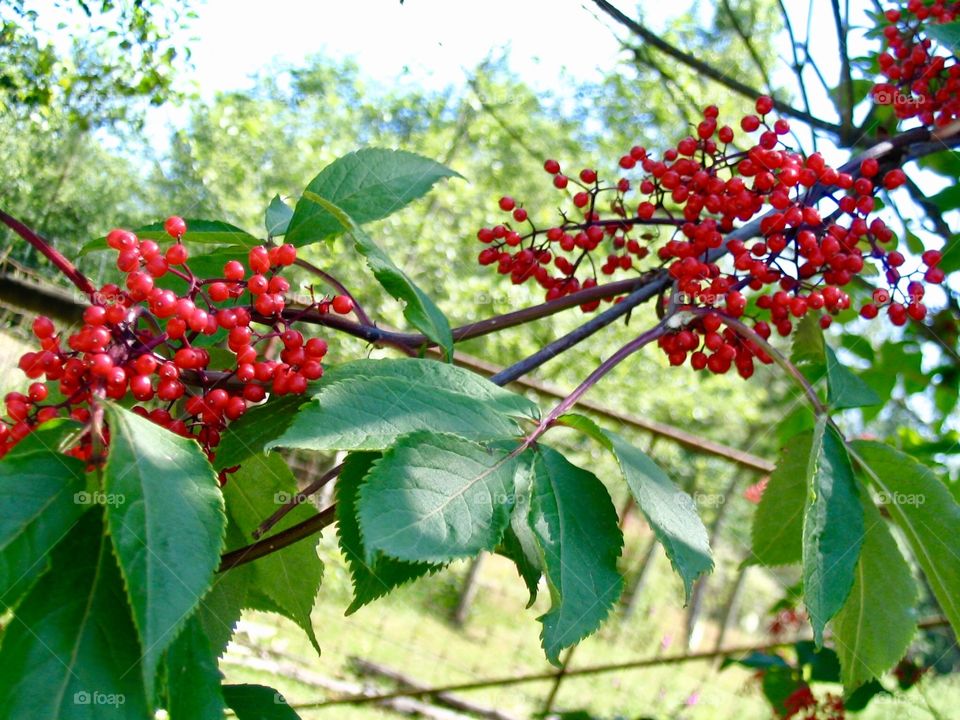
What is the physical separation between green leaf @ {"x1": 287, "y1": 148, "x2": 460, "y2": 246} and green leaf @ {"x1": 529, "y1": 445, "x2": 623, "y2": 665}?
0.24m

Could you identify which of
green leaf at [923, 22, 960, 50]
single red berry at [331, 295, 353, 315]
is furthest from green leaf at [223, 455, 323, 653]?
green leaf at [923, 22, 960, 50]

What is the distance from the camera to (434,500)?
0.45 meters

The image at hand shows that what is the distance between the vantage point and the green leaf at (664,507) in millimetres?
485

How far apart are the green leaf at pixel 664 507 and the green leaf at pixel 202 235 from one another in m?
0.27

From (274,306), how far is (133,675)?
0.23 metres

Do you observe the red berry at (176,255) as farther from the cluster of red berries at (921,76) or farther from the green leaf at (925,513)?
the cluster of red berries at (921,76)

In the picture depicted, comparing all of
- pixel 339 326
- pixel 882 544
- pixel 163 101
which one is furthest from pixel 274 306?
pixel 163 101

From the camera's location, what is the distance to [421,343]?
0.66 m

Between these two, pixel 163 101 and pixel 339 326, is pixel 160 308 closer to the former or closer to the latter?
pixel 339 326

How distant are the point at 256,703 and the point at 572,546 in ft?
0.82

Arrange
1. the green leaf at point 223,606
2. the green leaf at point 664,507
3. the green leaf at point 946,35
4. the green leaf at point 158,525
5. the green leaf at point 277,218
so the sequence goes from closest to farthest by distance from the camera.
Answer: the green leaf at point 158,525
the green leaf at point 664,507
the green leaf at point 223,606
the green leaf at point 277,218
the green leaf at point 946,35

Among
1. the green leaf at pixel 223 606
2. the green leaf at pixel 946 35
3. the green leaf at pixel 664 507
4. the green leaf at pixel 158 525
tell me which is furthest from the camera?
the green leaf at pixel 946 35
